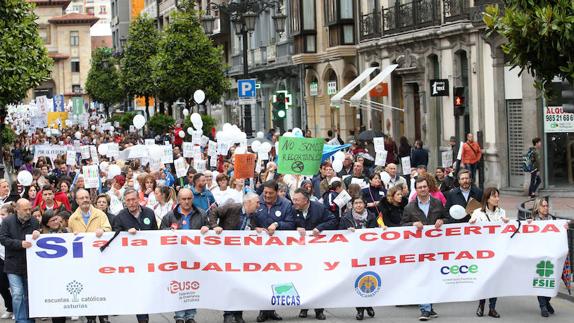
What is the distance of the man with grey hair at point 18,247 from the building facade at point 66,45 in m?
127

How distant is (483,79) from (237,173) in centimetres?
1588

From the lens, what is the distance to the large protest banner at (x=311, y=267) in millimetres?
13422

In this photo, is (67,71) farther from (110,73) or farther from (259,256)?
(259,256)

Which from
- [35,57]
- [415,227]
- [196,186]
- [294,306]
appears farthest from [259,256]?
[35,57]

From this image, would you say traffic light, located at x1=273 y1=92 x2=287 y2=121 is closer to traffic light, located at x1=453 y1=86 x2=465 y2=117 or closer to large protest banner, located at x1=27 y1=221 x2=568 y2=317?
traffic light, located at x1=453 y1=86 x2=465 y2=117

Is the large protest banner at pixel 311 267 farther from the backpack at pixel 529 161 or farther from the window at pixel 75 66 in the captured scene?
the window at pixel 75 66

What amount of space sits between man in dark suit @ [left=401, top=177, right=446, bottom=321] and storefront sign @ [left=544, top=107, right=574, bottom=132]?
561 inches

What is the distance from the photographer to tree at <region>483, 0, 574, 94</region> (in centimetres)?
1470

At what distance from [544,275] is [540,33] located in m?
2.89

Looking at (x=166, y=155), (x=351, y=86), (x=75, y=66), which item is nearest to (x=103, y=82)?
(x=75, y=66)

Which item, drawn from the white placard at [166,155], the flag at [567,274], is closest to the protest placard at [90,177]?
the white placard at [166,155]

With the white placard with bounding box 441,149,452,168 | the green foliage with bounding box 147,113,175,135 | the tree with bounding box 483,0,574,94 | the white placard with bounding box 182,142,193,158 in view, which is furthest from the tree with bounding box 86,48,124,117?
the tree with bounding box 483,0,574,94

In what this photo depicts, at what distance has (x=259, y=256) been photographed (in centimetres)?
1376

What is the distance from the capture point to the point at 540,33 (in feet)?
48.4
